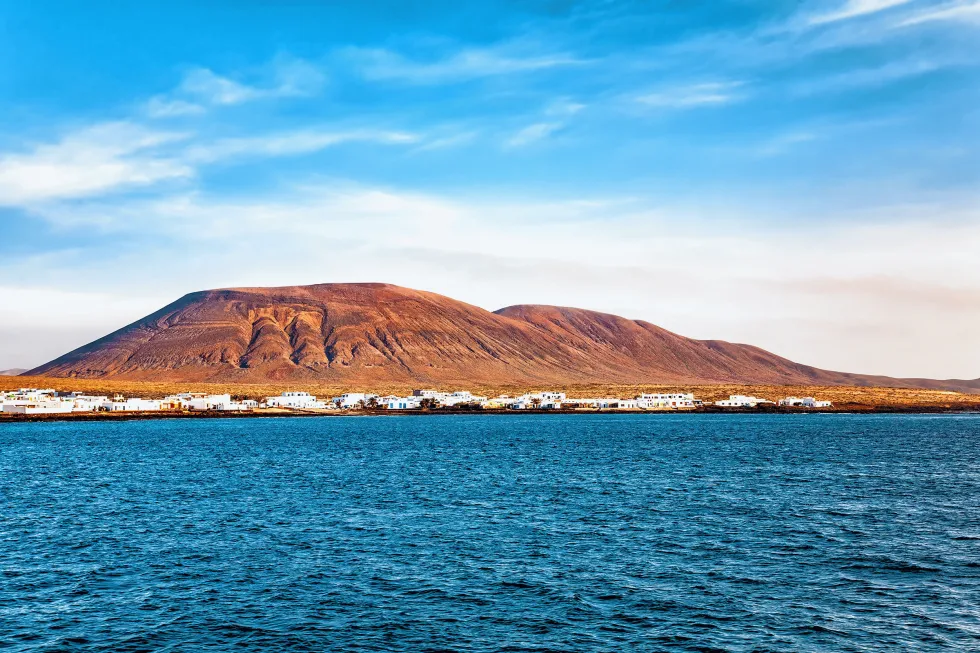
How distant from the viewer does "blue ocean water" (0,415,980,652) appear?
27.4m

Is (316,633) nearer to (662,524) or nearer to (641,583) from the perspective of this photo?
(641,583)

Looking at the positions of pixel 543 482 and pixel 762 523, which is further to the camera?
pixel 543 482

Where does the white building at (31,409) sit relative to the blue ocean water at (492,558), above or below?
above

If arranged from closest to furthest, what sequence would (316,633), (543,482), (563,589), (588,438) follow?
(316,633)
(563,589)
(543,482)
(588,438)

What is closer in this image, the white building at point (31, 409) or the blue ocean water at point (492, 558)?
the blue ocean water at point (492, 558)

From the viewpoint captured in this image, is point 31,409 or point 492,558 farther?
point 31,409

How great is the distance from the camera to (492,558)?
3800 centimetres

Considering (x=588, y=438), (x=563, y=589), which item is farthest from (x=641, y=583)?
(x=588, y=438)

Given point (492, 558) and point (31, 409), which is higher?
point (31, 409)

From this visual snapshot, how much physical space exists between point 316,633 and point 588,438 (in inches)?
4127

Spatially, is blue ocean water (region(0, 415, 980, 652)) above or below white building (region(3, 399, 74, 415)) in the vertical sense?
below

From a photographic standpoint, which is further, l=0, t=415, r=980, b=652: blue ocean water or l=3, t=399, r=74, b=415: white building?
l=3, t=399, r=74, b=415: white building

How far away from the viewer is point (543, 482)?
67.5 metres

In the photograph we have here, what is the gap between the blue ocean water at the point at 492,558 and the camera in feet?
89.9
